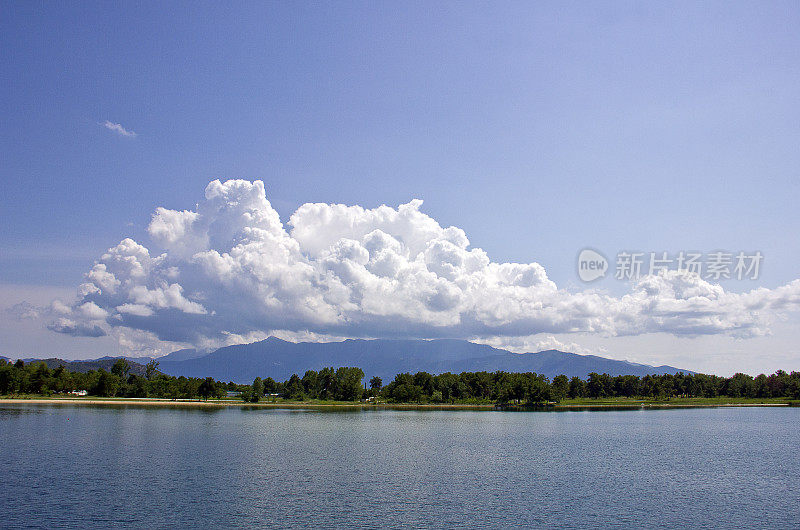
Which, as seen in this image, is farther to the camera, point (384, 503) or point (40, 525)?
point (384, 503)

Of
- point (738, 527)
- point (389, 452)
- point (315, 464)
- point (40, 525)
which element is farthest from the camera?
point (389, 452)

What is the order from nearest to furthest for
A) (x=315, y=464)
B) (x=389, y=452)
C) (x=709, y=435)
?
1. (x=315, y=464)
2. (x=389, y=452)
3. (x=709, y=435)

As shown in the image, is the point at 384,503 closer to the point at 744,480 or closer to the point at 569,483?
the point at 569,483

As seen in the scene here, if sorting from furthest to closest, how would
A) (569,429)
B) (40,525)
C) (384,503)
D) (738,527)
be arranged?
(569,429) < (384,503) < (738,527) < (40,525)

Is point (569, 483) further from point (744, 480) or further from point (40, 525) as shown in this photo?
point (40, 525)

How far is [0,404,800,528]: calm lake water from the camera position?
172 ft

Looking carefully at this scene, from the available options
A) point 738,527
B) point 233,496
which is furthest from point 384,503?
point 738,527

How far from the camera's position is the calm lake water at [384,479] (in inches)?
2066

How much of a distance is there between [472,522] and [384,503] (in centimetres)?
1050

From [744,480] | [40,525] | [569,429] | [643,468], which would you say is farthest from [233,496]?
[569,429]

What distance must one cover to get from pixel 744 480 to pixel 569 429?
7404cm

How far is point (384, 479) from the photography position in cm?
7012

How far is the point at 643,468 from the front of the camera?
8206 cm

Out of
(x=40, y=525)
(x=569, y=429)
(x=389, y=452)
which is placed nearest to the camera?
(x=40, y=525)
